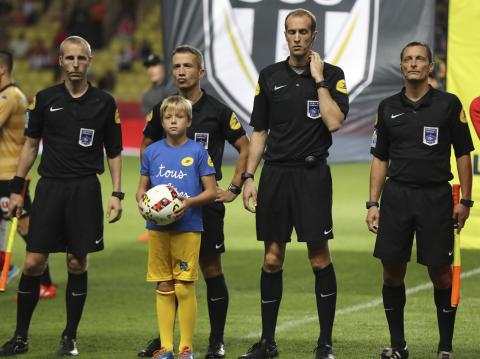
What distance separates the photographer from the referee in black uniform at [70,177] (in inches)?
273

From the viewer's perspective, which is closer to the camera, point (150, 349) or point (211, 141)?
point (211, 141)

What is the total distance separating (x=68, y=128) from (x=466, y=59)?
3.10 m

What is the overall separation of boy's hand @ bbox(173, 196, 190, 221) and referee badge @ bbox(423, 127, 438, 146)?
4.68ft

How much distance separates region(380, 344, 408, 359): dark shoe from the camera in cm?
673

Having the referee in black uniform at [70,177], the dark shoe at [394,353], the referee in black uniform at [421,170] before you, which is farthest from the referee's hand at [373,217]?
the referee in black uniform at [70,177]

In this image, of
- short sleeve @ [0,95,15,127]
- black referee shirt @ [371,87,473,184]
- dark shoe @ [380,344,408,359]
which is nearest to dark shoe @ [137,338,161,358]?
dark shoe @ [380,344,408,359]

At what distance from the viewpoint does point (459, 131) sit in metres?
6.48

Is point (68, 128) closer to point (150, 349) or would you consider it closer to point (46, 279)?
point (150, 349)

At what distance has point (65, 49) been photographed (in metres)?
6.88

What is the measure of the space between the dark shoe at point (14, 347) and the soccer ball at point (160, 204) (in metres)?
1.35

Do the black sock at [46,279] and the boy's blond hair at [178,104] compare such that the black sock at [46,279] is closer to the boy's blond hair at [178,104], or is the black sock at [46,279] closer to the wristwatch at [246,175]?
the wristwatch at [246,175]

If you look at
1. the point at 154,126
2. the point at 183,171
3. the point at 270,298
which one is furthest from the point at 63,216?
the point at 270,298

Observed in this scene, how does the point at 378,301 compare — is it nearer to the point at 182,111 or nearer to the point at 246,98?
Answer: the point at 246,98

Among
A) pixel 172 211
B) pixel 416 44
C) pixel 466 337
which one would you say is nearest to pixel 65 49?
pixel 172 211
